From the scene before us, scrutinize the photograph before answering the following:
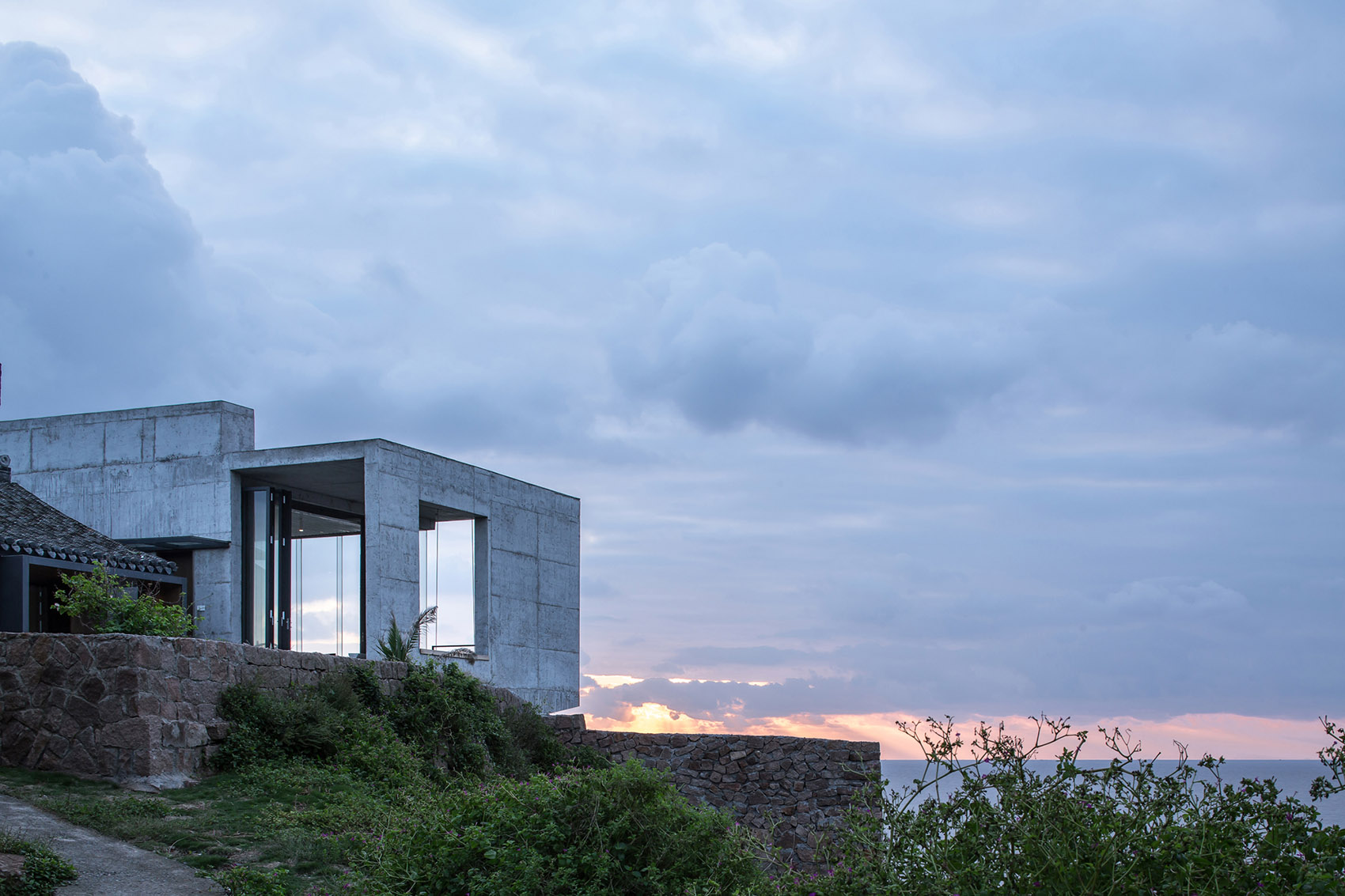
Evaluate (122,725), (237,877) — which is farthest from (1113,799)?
(122,725)

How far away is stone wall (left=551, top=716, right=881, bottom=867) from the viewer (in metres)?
16.1

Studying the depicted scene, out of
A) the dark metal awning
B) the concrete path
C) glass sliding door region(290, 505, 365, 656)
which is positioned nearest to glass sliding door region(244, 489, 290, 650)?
glass sliding door region(290, 505, 365, 656)

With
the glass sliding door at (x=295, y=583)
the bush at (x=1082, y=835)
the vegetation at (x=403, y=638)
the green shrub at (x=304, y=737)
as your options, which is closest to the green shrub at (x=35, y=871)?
the green shrub at (x=304, y=737)

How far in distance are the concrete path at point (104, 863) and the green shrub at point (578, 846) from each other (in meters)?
1.57

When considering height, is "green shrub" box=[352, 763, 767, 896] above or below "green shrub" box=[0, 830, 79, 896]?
above

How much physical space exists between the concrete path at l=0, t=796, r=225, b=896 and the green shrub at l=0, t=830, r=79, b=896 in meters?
0.08

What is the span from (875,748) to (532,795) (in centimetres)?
1048

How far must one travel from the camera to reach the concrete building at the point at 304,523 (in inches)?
729

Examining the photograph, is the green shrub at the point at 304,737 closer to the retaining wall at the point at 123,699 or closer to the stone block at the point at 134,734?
the retaining wall at the point at 123,699

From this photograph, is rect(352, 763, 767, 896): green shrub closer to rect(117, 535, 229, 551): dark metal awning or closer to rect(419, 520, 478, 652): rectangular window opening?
rect(419, 520, 478, 652): rectangular window opening

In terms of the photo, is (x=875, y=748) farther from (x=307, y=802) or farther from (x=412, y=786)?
(x=307, y=802)

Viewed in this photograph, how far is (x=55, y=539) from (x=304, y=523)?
541 centimetres

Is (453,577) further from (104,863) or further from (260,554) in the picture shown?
(104,863)

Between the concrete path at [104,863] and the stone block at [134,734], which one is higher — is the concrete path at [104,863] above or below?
below
